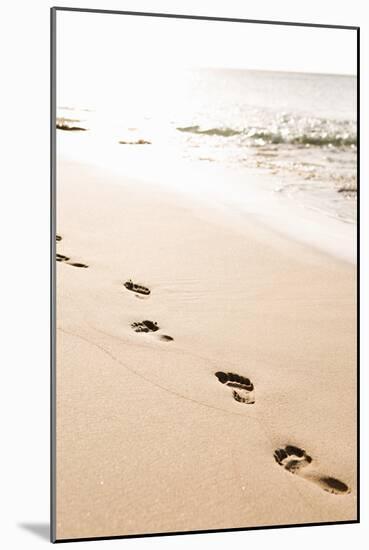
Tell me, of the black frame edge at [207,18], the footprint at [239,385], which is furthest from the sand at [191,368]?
the black frame edge at [207,18]

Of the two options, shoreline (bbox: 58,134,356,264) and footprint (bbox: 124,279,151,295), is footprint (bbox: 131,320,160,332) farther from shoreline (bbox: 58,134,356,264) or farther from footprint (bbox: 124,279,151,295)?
shoreline (bbox: 58,134,356,264)

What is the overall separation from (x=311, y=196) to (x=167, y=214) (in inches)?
16.4

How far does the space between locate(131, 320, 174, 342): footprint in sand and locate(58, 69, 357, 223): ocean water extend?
0.44m

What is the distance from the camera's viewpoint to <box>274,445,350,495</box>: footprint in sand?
2.60 meters

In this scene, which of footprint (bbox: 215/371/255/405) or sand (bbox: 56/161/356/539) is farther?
footprint (bbox: 215/371/255/405)

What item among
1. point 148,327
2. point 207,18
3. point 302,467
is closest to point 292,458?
point 302,467

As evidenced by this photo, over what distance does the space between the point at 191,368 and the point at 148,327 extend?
162 millimetres

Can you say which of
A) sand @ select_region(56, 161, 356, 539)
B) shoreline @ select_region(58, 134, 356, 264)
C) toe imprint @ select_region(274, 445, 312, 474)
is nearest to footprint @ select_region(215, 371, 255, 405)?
sand @ select_region(56, 161, 356, 539)

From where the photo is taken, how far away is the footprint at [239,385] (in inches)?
104

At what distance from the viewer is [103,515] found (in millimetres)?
2477

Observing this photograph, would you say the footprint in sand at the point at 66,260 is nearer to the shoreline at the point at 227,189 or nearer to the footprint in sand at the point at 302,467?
the shoreline at the point at 227,189

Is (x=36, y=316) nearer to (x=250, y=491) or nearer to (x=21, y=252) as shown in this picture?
(x=21, y=252)

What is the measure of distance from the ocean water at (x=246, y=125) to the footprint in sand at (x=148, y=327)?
436 millimetres

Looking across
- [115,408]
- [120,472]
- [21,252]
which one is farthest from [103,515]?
[21,252]
